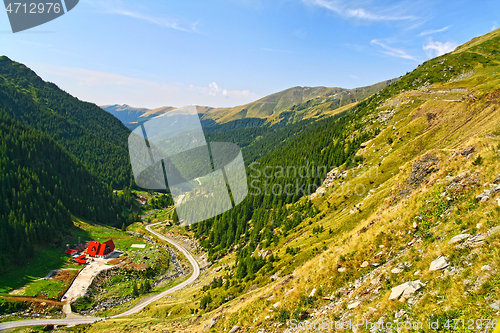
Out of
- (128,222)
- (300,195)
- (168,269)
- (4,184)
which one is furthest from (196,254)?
(4,184)

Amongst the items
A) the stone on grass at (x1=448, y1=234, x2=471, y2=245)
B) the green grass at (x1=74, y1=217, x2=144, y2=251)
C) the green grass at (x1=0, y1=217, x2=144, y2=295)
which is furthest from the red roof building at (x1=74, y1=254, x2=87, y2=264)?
the stone on grass at (x1=448, y1=234, x2=471, y2=245)

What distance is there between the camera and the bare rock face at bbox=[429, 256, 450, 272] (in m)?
11.0

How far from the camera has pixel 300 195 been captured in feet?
310

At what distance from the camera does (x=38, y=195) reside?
9681 cm

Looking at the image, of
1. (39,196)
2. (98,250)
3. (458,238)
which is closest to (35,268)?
(98,250)

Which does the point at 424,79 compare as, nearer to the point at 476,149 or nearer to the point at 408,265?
the point at 476,149

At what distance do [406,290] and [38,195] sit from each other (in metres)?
134

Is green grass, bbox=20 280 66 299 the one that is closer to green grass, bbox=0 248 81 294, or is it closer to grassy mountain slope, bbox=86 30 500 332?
green grass, bbox=0 248 81 294

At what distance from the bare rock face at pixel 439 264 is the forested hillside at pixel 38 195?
9910 centimetres

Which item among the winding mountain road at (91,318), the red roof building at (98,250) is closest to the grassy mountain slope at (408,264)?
the winding mountain road at (91,318)

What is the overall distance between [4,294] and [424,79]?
175 m

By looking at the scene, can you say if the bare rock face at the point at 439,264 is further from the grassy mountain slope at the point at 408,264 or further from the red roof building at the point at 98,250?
the red roof building at the point at 98,250

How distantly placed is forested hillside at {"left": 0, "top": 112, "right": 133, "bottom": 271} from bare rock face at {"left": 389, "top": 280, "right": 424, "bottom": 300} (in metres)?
97.1

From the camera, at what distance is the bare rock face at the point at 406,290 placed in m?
10.9
